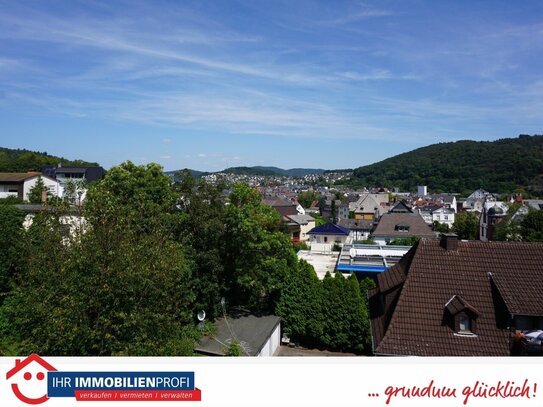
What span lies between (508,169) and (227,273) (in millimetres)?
173216

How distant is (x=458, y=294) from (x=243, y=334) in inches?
375

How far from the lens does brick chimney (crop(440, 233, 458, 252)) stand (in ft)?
52.2

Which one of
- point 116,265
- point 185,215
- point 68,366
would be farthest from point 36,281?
point 185,215

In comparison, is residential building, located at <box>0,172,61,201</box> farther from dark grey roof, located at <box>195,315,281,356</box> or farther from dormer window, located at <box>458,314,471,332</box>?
dormer window, located at <box>458,314,471,332</box>

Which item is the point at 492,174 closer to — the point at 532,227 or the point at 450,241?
the point at 532,227

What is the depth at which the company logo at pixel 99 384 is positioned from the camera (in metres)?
9.09

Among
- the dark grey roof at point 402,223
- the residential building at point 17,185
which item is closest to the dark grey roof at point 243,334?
the dark grey roof at point 402,223

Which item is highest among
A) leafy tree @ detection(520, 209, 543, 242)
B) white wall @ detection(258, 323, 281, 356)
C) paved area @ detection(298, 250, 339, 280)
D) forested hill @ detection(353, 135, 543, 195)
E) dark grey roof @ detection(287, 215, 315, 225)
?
forested hill @ detection(353, 135, 543, 195)

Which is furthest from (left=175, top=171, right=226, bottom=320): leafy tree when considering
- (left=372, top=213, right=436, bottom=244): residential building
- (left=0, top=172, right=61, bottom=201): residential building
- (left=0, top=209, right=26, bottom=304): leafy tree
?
(left=0, top=172, right=61, bottom=201): residential building

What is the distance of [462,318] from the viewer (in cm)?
1384

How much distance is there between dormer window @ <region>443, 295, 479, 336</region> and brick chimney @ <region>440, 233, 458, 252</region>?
8.68 feet

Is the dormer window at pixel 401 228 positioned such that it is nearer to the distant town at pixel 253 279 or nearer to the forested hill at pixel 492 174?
the distant town at pixel 253 279

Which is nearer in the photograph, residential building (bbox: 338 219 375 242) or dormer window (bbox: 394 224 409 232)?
dormer window (bbox: 394 224 409 232)

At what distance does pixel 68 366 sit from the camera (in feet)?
30.1
